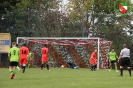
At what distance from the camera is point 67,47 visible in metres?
48.2

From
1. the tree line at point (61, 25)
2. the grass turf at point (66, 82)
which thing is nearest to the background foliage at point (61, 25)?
the tree line at point (61, 25)

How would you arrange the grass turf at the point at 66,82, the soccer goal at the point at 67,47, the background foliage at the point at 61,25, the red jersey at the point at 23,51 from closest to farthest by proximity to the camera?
the grass turf at the point at 66,82
the red jersey at the point at 23,51
the soccer goal at the point at 67,47
the background foliage at the point at 61,25

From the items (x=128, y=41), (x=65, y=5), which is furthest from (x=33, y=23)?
(x=65, y=5)

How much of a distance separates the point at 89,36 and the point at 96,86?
101 feet

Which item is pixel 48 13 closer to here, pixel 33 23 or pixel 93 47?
pixel 33 23

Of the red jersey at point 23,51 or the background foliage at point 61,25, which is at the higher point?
the background foliage at point 61,25

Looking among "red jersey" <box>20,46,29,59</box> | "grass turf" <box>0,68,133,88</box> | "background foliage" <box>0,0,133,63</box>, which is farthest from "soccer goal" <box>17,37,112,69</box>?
"grass turf" <box>0,68,133,88</box>

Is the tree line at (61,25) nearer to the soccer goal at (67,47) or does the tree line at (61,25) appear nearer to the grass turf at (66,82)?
the soccer goal at (67,47)

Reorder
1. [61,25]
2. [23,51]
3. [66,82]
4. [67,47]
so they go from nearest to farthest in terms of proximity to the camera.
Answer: [66,82] → [23,51] → [67,47] → [61,25]

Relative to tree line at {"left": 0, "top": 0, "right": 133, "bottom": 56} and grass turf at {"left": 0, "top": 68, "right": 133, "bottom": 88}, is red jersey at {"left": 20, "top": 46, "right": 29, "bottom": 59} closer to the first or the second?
grass turf at {"left": 0, "top": 68, "right": 133, "bottom": 88}

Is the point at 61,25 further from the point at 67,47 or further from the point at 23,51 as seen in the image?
the point at 23,51

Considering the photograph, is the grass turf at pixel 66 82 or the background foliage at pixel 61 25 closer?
the grass turf at pixel 66 82

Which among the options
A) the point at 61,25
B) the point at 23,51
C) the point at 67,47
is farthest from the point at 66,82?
the point at 61,25

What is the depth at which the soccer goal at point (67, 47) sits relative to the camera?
46.9 meters
